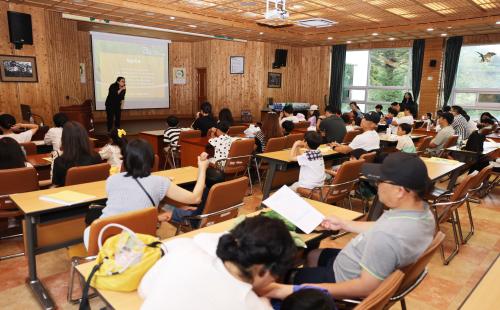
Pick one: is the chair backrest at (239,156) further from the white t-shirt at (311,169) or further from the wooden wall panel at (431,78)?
the wooden wall panel at (431,78)

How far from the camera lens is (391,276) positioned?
148cm

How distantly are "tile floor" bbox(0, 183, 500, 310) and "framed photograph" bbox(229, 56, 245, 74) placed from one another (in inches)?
370

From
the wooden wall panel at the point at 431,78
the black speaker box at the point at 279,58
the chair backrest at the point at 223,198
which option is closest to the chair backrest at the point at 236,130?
the chair backrest at the point at 223,198

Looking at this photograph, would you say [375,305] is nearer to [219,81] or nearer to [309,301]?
[309,301]

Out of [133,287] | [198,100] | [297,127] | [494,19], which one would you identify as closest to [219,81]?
[198,100]

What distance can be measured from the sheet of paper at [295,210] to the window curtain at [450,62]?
36.4 ft

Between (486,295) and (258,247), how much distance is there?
116 cm

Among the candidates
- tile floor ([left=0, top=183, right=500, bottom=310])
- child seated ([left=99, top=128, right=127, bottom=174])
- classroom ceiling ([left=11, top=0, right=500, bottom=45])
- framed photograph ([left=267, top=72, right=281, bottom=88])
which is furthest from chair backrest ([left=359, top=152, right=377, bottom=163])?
framed photograph ([left=267, top=72, right=281, bottom=88])

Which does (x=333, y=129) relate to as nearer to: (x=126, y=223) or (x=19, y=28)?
(x=126, y=223)

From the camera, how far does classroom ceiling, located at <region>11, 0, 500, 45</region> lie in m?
7.73

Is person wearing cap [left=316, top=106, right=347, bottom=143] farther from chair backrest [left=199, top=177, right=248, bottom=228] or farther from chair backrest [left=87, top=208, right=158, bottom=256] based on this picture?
chair backrest [left=87, top=208, right=158, bottom=256]

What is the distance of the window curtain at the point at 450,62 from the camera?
1106 centimetres

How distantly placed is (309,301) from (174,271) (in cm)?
48

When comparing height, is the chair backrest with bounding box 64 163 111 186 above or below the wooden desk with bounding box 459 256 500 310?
above
